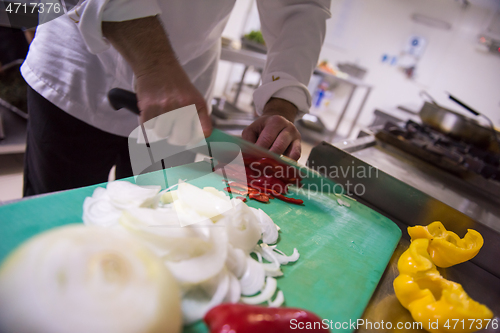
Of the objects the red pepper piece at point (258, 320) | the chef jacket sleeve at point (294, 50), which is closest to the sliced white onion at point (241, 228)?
the red pepper piece at point (258, 320)

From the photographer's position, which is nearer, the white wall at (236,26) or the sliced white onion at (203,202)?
the sliced white onion at (203,202)

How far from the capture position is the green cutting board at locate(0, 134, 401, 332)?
588 millimetres

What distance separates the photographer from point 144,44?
0.68 meters

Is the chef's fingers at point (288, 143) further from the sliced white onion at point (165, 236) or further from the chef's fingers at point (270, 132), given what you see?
the sliced white onion at point (165, 236)

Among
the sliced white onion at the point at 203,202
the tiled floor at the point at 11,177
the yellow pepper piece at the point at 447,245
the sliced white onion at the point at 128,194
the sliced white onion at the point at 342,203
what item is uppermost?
the yellow pepper piece at the point at 447,245

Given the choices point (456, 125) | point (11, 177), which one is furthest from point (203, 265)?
point (456, 125)

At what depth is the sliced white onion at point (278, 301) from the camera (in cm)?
58

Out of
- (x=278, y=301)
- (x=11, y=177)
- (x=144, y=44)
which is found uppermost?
(x=144, y=44)

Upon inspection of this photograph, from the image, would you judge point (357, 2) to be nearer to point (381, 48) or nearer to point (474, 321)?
point (381, 48)

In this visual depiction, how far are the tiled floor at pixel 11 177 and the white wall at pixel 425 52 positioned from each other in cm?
631

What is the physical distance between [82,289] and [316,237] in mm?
633

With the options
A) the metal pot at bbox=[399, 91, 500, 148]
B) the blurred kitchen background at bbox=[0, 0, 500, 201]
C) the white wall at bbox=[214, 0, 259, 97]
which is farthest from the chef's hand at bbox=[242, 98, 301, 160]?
the white wall at bbox=[214, 0, 259, 97]

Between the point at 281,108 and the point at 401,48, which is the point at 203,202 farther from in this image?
the point at 401,48

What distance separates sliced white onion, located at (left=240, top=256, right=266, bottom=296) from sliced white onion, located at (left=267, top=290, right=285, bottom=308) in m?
0.04
